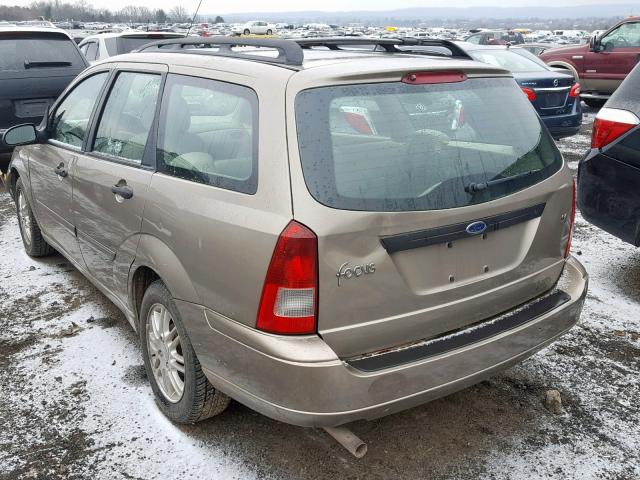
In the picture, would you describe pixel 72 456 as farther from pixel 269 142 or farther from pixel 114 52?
pixel 114 52

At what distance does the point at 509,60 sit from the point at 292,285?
29.8ft

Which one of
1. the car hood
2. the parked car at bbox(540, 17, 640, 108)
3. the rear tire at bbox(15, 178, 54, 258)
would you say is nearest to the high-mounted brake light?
the rear tire at bbox(15, 178, 54, 258)

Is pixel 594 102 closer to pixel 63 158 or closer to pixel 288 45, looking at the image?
pixel 63 158

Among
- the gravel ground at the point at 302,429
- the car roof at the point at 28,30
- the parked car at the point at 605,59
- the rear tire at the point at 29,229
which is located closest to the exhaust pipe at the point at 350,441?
the gravel ground at the point at 302,429

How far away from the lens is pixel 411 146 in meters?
2.55

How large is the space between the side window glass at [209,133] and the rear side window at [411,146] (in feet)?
0.89

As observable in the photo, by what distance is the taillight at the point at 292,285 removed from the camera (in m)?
2.27

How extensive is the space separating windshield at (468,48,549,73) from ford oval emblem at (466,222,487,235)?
26.4 feet

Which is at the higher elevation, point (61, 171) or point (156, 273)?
point (61, 171)

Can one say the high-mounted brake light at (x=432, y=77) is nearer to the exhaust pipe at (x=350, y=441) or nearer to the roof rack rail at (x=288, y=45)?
the roof rack rail at (x=288, y=45)

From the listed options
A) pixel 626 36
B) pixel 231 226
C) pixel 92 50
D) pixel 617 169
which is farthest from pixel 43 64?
pixel 626 36

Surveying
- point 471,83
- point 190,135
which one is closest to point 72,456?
point 190,135

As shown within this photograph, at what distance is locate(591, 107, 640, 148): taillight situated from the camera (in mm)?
4352

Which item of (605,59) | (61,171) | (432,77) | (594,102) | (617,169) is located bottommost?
(594,102)
